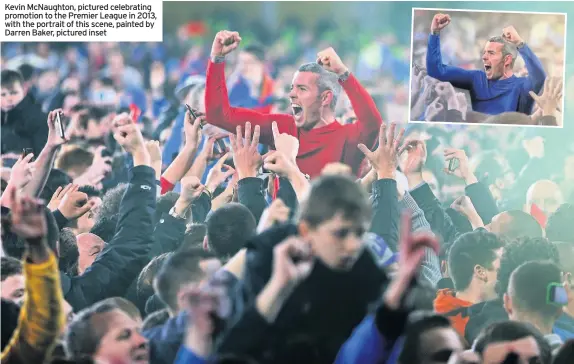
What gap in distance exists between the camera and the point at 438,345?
4512 mm

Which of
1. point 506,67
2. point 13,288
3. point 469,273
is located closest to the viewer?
point 13,288

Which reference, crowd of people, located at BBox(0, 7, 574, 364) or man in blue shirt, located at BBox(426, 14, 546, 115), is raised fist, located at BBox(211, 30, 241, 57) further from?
man in blue shirt, located at BBox(426, 14, 546, 115)

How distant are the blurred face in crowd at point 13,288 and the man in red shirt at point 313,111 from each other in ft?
4.02

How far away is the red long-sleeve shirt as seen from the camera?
188 inches

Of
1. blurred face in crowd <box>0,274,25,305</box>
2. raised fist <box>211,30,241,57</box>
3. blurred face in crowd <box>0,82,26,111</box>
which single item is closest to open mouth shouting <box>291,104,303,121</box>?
raised fist <box>211,30,241,57</box>

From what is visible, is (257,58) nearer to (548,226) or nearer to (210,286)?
(210,286)

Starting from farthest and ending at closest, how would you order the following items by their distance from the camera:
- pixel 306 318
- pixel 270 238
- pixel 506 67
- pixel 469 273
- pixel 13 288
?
pixel 506 67
pixel 469 273
pixel 13 288
pixel 270 238
pixel 306 318

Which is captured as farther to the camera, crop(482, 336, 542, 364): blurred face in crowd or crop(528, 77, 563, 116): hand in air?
crop(528, 77, 563, 116): hand in air

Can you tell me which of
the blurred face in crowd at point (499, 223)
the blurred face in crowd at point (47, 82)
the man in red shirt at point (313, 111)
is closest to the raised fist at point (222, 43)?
the man in red shirt at point (313, 111)

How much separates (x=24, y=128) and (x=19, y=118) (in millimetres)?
60

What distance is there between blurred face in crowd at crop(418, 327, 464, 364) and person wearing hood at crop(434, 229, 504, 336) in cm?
16

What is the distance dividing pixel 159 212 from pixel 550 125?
2.05 m

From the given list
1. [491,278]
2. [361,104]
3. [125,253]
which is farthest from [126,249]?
[491,278]

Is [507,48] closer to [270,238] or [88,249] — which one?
[270,238]
